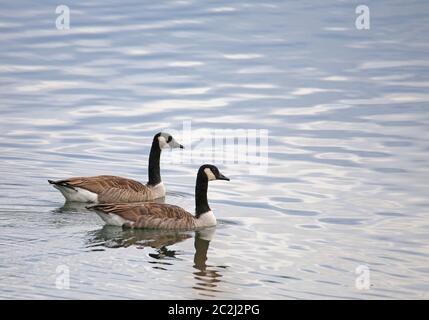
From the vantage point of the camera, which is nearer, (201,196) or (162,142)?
(201,196)

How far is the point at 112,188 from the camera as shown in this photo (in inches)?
813

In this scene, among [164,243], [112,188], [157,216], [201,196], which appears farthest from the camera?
[112,188]

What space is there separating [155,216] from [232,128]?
7.18m


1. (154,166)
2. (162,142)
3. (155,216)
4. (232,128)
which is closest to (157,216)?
(155,216)

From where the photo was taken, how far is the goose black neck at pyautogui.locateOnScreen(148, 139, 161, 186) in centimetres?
2150

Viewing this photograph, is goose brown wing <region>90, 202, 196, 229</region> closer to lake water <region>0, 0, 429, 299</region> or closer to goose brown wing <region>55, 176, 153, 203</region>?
lake water <region>0, 0, 429, 299</region>

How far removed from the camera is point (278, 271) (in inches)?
642

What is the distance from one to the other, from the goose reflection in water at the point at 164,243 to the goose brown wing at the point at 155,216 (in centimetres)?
11

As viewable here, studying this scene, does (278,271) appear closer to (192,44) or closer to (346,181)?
(346,181)

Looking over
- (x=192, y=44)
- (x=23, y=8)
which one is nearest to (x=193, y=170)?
(x=192, y=44)

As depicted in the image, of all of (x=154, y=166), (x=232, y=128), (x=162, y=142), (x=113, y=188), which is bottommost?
(x=113, y=188)

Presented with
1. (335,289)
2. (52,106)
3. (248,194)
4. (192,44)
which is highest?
(192,44)

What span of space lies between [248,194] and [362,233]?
3113 mm

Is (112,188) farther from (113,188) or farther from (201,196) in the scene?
(201,196)
